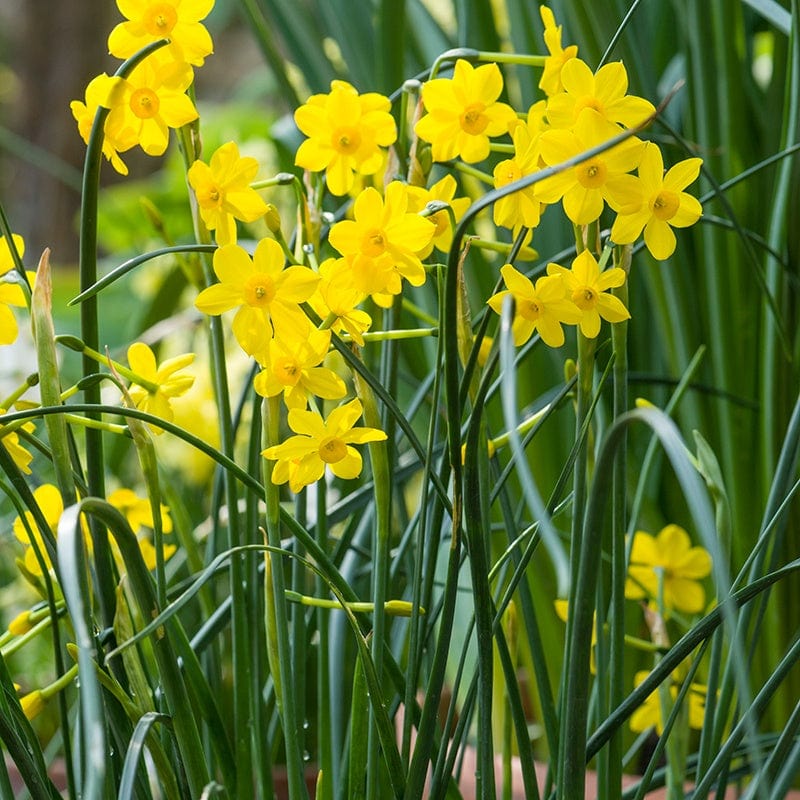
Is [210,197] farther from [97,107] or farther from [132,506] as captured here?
[132,506]

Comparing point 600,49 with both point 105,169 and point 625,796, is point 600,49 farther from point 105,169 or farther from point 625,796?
point 105,169

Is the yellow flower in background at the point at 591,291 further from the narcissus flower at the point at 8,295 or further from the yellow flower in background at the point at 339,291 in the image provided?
the narcissus flower at the point at 8,295

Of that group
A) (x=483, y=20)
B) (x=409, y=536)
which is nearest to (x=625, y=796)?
(x=409, y=536)

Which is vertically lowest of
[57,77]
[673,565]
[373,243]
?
[673,565]

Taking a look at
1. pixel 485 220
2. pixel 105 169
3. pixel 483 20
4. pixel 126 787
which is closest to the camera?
pixel 126 787

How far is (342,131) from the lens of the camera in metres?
0.39

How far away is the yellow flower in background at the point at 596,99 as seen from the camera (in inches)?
13.5

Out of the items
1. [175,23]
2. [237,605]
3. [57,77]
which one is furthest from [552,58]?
[57,77]

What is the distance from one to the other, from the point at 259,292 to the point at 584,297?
11cm

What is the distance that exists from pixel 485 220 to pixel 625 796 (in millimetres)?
620

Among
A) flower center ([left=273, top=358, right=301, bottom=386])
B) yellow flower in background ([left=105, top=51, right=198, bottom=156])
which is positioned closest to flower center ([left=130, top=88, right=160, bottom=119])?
yellow flower in background ([left=105, top=51, right=198, bottom=156])

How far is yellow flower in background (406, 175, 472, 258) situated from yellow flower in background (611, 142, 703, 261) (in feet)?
0.20

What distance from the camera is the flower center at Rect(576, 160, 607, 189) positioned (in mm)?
329

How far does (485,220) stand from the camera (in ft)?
3.20
